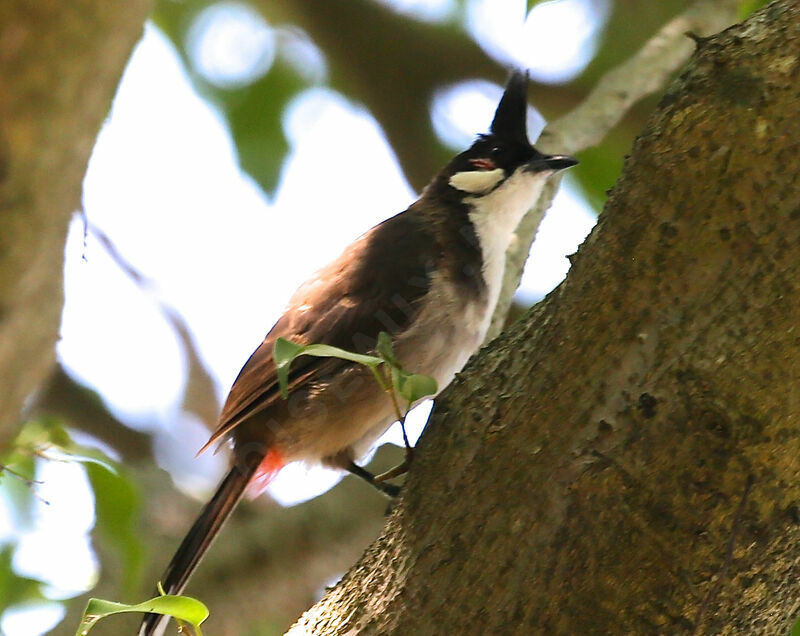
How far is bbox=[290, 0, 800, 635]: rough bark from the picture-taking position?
138 centimetres

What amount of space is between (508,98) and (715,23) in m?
0.71

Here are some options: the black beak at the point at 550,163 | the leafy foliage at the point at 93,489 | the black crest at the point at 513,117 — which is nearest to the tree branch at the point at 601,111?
the black beak at the point at 550,163

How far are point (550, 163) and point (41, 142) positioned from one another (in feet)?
6.84

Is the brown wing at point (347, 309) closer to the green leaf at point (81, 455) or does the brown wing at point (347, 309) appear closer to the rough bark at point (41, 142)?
the green leaf at point (81, 455)

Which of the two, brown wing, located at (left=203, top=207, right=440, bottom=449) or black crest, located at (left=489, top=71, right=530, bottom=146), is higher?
black crest, located at (left=489, top=71, right=530, bottom=146)

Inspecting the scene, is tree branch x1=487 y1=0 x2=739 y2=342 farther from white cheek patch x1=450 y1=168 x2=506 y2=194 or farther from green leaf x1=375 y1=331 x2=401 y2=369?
green leaf x1=375 y1=331 x2=401 y2=369

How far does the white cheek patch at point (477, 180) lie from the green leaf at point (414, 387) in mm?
1959

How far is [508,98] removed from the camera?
3.57 meters

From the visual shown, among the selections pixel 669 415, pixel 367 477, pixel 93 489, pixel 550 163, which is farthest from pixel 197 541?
pixel 669 415

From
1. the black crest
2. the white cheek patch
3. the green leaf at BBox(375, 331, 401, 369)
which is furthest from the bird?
the green leaf at BBox(375, 331, 401, 369)

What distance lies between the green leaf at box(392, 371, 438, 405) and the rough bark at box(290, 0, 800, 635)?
0.12 metres

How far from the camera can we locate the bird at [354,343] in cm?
281

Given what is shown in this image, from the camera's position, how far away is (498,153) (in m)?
3.54

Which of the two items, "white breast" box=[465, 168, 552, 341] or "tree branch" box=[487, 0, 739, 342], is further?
"white breast" box=[465, 168, 552, 341]
